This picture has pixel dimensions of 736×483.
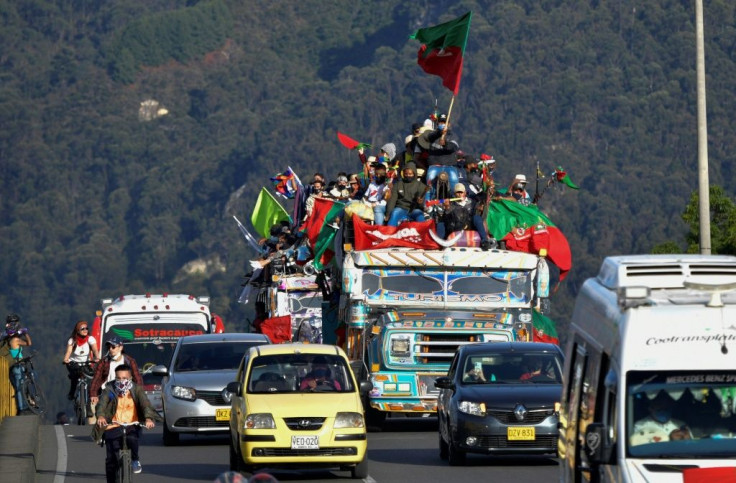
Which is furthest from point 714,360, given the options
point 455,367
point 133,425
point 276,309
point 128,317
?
point 276,309

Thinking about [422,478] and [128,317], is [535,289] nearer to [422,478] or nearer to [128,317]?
[422,478]

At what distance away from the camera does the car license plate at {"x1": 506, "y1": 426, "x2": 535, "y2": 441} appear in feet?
66.4

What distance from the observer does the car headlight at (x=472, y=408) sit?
66.5 ft

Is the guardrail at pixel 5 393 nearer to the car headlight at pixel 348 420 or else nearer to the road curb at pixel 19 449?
the road curb at pixel 19 449

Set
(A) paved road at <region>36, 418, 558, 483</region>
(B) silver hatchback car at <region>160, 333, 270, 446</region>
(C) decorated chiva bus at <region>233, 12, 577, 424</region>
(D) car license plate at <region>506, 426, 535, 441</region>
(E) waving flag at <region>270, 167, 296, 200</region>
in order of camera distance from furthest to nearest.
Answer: (E) waving flag at <region>270, 167, 296, 200</region> → (C) decorated chiva bus at <region>233, 12, 577, 424</region> → (B) silver hatchback car at <region>160, 333, 270, 446</region> → (D) car license plate at <region>506, 426, 535, 441</region> → (A) paved road at <region>36, 418, 558, 483</region>

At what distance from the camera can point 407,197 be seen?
93.8ft

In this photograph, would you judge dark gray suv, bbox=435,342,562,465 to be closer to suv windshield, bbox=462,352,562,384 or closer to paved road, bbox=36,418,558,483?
suv windshield, bbox=462,352,562,384

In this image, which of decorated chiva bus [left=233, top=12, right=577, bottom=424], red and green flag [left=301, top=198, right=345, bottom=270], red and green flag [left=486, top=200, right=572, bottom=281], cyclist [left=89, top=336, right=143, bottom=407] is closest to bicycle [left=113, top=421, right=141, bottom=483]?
cyclist [left=89, top=336, right=143, bottom=407]

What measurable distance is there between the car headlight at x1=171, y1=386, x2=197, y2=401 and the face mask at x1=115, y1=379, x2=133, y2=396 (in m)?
7.32

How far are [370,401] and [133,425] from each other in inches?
368

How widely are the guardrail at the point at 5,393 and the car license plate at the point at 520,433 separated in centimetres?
964

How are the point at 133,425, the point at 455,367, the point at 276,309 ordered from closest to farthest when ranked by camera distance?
the point at 133,425
the point at 455,367
the point at 276,309

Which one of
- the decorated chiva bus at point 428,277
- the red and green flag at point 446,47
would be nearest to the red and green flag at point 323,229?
the decorated chiva bus at point 428,277

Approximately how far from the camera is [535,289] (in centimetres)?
2614
